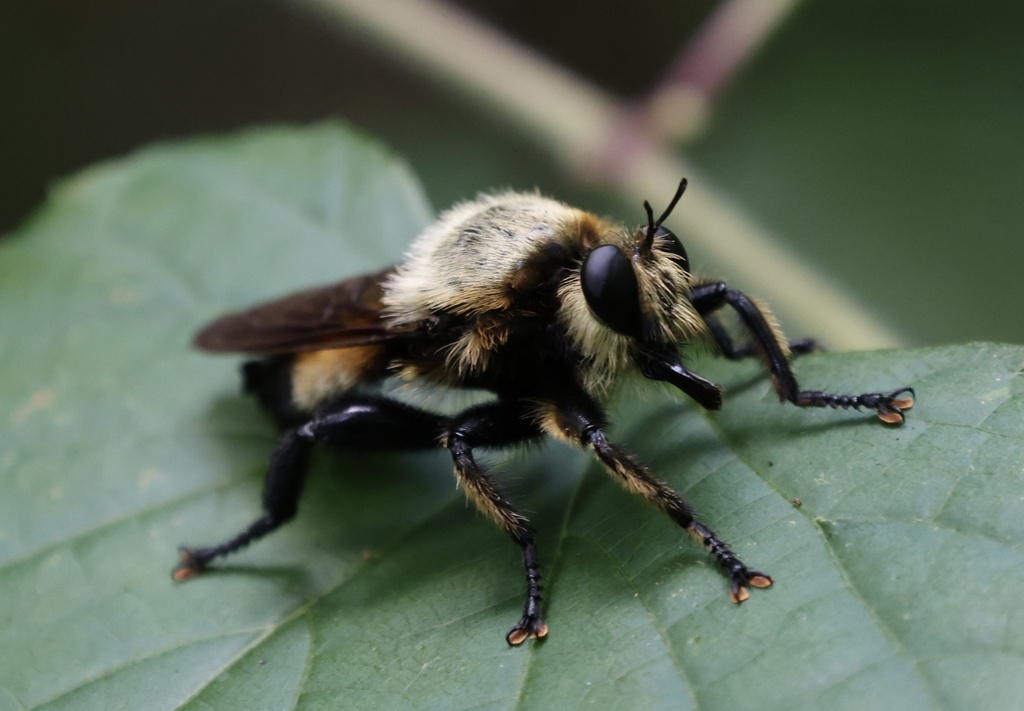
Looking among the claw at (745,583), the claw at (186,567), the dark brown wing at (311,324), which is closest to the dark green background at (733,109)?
the dark brown wing at (311,324)

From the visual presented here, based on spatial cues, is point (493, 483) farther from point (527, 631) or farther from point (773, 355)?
point (773, 355)

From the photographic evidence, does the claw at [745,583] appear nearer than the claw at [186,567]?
Yes

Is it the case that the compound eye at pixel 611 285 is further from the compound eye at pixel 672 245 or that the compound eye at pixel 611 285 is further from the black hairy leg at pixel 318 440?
the black hairy leg at pixel 318 440

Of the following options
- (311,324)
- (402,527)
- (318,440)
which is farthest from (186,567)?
(311,324)

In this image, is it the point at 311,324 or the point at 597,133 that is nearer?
the point at 311,324

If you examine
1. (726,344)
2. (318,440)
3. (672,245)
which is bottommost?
(318,440)

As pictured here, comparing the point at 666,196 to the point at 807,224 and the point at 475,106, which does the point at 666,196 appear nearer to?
the point at 475,106

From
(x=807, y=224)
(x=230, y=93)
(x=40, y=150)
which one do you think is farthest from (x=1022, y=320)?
(x=40, y=150)

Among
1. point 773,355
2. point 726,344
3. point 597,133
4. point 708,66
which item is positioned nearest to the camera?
point 773,355
